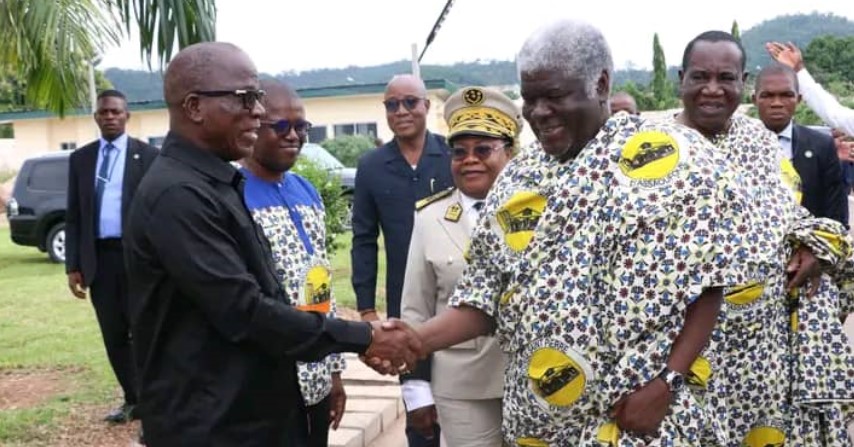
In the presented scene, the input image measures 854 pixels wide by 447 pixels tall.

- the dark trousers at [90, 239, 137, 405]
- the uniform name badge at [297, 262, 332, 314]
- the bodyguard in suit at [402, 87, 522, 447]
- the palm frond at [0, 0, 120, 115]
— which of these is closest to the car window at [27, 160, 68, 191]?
the palm frond at [0, 0, 120, 115]

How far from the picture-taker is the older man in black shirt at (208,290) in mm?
2346

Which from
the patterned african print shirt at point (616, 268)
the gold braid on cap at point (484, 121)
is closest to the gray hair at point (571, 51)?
the patterned african print shirt at point (616, 268)

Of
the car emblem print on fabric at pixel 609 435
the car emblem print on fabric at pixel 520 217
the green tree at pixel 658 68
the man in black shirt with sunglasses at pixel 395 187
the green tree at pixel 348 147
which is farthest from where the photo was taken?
the green tree at pixel 658 68

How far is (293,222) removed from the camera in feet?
10.5

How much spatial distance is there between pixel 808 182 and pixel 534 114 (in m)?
2.86

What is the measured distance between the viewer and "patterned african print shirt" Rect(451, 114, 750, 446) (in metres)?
2.22

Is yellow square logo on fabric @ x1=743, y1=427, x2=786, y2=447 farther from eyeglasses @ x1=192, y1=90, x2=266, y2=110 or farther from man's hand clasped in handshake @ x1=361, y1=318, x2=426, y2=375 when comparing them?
A: eyeglasses @ x1=192, y1=90, x2=266, y2=110

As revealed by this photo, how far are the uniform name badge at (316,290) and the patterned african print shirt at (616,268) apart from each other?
0.94 meters

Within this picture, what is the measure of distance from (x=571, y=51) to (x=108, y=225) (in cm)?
394

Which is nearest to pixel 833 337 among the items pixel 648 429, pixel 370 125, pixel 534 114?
pixel 648 429

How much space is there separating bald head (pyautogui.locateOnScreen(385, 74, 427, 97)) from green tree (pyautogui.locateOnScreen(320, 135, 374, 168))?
2341cm

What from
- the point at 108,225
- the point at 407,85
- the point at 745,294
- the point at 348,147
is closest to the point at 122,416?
the point at 108,225

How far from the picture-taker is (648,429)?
229cm

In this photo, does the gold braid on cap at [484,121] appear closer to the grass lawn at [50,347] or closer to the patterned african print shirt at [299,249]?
the patterned african print shirt at [299,249]
